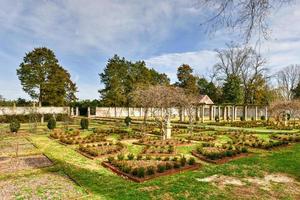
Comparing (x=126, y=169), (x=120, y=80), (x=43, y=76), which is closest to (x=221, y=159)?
(x=126, y=169)

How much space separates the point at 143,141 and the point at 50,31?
9681 mm

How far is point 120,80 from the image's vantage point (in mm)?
43875

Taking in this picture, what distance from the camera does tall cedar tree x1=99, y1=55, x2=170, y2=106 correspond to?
43000mm

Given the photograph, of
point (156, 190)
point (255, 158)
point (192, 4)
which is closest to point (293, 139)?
point (255, 158)

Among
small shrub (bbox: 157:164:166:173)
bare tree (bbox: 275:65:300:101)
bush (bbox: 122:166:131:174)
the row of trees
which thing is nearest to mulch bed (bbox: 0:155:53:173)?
bush (bbox: 122:166:131:174)

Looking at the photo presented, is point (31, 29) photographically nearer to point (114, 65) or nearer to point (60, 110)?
point (60, 110)

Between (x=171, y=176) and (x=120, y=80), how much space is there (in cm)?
3767

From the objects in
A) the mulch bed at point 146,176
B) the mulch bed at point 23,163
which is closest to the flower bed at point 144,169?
the mulch bed at point 146,176

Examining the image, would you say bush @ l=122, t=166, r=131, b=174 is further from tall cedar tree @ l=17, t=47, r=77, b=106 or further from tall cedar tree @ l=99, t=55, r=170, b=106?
tall cedar tree @ l=99, t=55, r=170, b=106

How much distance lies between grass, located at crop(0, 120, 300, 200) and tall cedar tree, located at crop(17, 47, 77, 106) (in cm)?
2594

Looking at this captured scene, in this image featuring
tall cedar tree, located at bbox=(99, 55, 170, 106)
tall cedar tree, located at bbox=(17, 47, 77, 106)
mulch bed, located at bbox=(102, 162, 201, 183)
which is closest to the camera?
mulch bed, located at bbox=(102, 162, 201, 183)

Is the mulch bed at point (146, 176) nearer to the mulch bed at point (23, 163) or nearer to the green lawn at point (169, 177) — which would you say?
the green lawn at point (169, 177)

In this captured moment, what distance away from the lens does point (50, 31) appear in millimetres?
16406

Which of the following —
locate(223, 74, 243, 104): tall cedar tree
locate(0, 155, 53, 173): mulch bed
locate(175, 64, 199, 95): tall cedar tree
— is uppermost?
locate(175, 64, 199, 95): tall cedar tree
